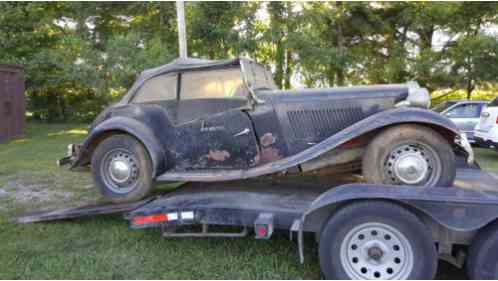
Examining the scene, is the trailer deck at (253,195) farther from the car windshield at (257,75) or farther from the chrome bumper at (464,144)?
the car windshield at (257,75)

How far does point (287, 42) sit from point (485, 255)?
10.5 metres

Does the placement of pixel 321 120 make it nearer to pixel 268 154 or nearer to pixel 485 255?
pixel 268 154

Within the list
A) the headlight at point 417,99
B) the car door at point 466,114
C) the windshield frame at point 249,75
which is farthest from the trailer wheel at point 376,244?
the car door at point 466,114

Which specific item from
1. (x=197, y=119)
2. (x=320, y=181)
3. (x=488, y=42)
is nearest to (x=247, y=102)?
(x=197, y=119)

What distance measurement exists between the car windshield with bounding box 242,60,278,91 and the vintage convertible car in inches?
1.0

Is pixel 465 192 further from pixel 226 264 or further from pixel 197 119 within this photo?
pixel 197 119

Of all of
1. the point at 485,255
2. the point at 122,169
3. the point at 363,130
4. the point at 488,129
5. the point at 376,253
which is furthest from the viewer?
the point at 488,129

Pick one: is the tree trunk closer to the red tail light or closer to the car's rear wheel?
the car's rear wheel

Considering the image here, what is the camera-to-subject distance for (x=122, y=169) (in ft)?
12.7

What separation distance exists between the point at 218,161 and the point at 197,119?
1.73 ft

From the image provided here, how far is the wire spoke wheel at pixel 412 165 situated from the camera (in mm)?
3102

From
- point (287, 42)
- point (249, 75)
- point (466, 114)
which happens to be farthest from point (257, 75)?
point (287, 42)

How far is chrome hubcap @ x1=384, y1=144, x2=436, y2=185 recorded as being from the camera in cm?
311

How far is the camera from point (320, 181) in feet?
13.3
